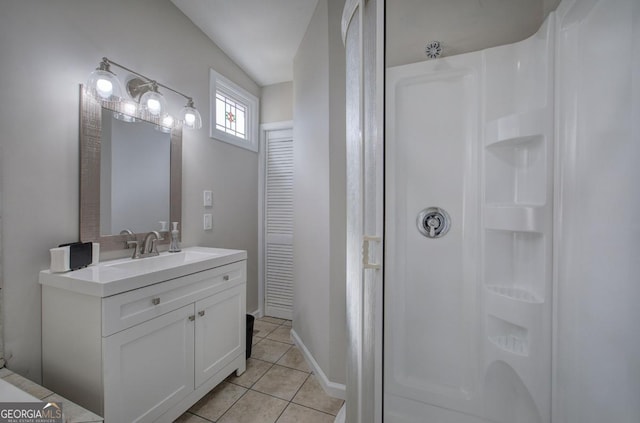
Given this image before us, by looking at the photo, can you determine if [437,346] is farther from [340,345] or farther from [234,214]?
[234,214]

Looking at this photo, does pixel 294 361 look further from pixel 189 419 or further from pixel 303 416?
pixel 189 419

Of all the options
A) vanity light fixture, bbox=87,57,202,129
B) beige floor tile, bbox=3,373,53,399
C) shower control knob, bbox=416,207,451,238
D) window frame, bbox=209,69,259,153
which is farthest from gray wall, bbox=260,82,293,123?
beige floor tile, bbox=3,373,53,399

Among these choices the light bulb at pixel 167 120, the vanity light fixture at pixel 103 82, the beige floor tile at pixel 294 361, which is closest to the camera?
the vanity light fixture at pixel 103 82

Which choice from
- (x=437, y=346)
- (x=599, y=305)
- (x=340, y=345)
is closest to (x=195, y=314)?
(x=340, y=345)

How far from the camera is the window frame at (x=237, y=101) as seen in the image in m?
2.15

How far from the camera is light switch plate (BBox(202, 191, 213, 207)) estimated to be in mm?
2076

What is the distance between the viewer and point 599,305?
2.26ft

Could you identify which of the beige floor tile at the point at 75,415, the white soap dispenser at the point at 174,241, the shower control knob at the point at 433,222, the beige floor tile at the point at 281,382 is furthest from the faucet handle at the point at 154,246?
the shower control knob at the point at 433,222

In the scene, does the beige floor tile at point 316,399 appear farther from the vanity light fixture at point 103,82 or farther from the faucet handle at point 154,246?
the vanity light fixture at point 103,82

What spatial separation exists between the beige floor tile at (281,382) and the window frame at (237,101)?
191 centimetres

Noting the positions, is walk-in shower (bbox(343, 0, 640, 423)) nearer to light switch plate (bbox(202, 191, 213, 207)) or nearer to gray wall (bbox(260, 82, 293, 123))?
light switch plate (bbox(202, 191, 213, 207))

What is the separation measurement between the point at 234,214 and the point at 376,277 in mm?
1887

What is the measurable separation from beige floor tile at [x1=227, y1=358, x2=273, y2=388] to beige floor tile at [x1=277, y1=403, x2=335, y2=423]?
0.36 metres

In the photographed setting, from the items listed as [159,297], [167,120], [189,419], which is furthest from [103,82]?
[189,419]
